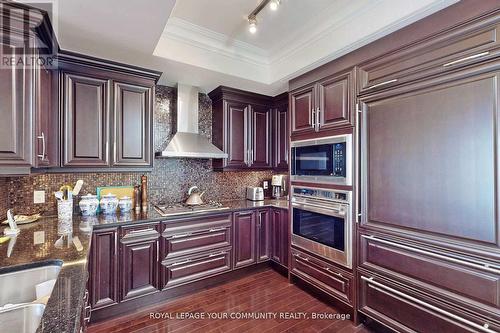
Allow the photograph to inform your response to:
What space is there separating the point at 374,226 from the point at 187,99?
2499 millimetres

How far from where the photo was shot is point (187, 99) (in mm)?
2967

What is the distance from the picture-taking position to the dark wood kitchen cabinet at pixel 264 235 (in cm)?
301

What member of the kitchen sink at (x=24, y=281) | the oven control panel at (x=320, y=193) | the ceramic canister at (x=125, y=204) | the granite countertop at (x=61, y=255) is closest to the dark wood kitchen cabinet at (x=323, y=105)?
the oven control panel at (x=320, y=193)

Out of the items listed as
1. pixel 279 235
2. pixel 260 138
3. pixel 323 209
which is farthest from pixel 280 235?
pixel 260 138

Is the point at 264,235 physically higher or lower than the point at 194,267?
higher

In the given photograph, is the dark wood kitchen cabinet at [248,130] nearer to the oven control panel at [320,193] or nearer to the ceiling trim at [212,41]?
the ceiling trim at [212,41]

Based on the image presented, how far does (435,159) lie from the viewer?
1601mm

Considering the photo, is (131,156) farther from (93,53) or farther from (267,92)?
(267,92)

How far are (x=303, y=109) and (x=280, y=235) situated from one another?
62.4 inches

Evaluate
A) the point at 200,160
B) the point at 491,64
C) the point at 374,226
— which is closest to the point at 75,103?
the point at 200,160

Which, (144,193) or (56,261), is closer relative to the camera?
(56,261)

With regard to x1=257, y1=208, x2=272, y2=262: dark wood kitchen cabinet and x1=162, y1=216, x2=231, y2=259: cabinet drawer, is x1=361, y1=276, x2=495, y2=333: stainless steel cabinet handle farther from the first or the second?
x1=162, y1=216, x2=231, y2=259: cabinet drawer

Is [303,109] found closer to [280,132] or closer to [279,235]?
[280,132]

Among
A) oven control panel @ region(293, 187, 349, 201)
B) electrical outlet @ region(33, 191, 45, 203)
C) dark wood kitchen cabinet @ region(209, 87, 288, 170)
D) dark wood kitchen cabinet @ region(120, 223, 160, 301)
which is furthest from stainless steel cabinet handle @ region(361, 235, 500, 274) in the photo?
electrical outlet @ region(33, 191, 45, 203)
